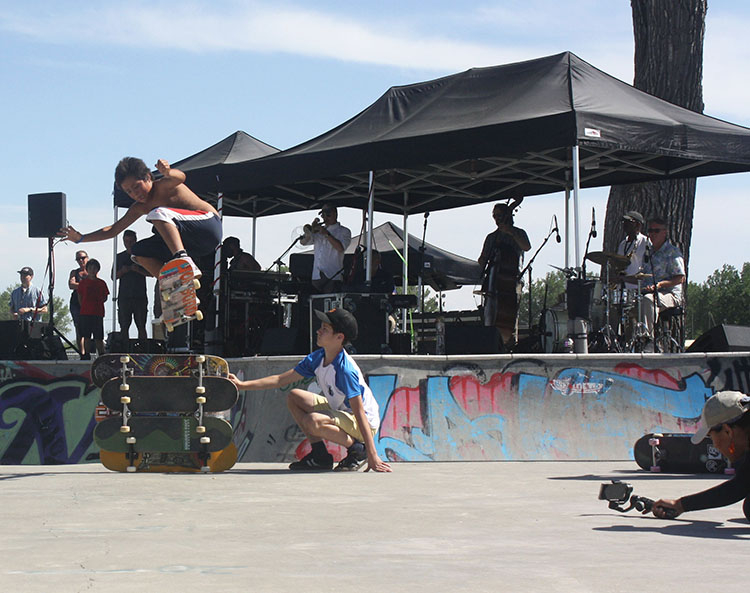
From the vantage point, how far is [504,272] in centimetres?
1289

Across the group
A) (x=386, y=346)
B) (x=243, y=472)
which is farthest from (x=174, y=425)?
(x=386, y=346)

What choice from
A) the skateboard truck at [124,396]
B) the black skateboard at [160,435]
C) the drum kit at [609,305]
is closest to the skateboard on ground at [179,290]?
the skateboard truck at [124,396]

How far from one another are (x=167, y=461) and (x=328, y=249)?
20.5 feet

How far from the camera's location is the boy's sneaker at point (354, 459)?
8.02 meters

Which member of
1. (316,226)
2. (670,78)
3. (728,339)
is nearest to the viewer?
(728,339)

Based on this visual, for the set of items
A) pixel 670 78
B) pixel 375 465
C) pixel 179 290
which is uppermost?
pixel 670 78

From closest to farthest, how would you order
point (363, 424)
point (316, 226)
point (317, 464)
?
point (363, 424) < point (317, 464) < point (316, 226)

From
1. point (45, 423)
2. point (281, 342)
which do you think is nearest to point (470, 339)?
point (281, 342)

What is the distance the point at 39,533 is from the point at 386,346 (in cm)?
793

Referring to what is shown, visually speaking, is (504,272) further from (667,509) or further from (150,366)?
(667,509)

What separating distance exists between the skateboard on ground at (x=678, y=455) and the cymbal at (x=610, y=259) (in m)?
3.36

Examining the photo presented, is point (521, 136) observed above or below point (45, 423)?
above

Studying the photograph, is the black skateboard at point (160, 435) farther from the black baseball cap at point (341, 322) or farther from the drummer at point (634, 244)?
the drummer at point (634, 244)

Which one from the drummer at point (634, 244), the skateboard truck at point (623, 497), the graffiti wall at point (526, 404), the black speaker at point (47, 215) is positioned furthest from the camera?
the black speaker at point (47, 215)
